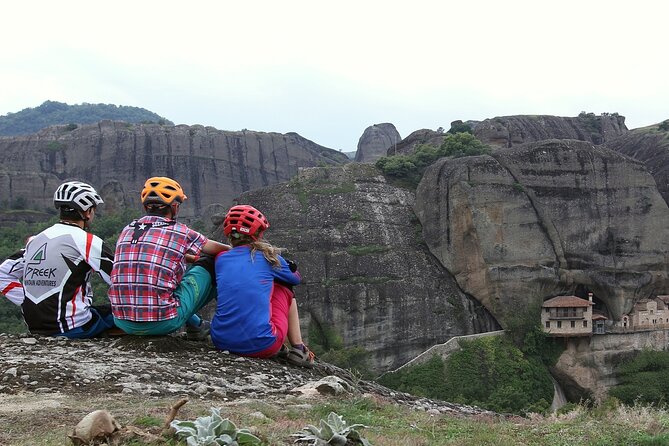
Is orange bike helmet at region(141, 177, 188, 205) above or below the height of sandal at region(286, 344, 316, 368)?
above

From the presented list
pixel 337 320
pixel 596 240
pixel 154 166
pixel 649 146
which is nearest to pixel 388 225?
pixel 337 320

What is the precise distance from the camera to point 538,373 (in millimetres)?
32219

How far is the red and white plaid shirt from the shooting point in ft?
20.5

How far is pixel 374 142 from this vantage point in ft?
230

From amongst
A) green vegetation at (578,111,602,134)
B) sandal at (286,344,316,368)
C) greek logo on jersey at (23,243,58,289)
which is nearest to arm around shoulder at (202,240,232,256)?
sandal at (286,344,316,368)

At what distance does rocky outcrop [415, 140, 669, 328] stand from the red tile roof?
24.8 inches

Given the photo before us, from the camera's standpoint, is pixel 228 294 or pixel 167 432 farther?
pixel 228 294

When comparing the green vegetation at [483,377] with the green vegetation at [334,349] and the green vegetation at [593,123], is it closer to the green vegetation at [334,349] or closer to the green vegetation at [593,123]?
the green vegetation at [334,349]

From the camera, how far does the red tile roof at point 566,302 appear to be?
3334 cm

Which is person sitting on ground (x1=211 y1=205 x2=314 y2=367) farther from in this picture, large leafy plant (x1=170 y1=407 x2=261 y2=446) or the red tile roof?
the red tile roof

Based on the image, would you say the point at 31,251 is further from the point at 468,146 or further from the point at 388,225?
the point at 468,146

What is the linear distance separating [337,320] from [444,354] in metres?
4.93

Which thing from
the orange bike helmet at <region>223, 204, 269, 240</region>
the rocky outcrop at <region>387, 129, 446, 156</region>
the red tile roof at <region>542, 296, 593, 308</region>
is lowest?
the red tile roof at <region>542, 296, 593, 308</region>

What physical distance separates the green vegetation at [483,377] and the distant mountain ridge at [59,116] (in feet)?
316
